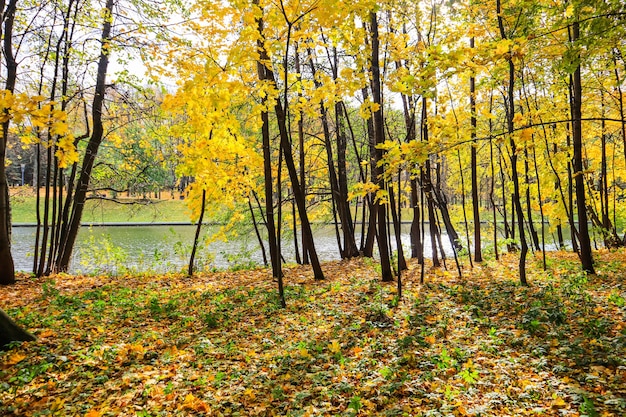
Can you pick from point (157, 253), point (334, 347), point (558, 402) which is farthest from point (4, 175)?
point (558, 402)

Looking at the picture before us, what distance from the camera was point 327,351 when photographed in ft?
14.4

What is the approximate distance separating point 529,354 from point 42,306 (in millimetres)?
6995

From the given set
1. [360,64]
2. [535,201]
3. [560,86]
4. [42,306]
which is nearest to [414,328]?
[360,64]

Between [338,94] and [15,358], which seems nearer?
[15,358]

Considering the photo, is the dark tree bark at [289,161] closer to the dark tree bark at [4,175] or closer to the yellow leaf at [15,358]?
the yellow leaf at [15,358]

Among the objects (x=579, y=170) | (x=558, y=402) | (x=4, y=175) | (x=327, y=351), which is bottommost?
(x=327, y=351)

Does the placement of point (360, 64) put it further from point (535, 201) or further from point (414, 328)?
point (535, 201)

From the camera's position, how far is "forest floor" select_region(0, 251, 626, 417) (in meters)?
3.18

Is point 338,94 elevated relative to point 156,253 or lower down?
elevated

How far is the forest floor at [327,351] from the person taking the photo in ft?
10.4

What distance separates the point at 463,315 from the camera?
17.0ft

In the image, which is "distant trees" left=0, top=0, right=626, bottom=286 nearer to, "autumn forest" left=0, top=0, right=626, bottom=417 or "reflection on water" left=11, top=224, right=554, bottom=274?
"autumn forest" left=0, top=0, right=626, bottom=417

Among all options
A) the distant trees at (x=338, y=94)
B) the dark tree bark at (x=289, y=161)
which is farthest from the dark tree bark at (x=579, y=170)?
the dark tree bark at (x=289, y=161)

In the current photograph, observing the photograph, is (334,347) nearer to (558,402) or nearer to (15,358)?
(558,402)
